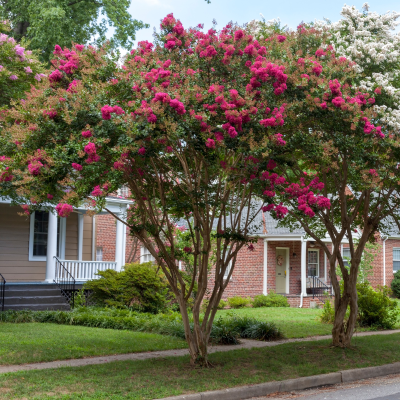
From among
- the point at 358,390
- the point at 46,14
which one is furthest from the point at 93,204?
the point at 46,14

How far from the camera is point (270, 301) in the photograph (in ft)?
70.3

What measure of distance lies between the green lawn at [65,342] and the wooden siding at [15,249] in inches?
204

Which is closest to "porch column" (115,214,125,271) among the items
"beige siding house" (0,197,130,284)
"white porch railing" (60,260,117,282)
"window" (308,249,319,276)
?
"beige siding house" (0,197,130,284)

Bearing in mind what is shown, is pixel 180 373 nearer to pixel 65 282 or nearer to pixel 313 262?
pixel 65 282

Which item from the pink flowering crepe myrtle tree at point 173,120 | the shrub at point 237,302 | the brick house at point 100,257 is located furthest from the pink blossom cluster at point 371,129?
the shrub at point 237,302

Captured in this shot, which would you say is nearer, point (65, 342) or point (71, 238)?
point (65, 342)

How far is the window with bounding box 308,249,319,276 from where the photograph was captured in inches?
1028

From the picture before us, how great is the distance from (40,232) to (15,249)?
113cm

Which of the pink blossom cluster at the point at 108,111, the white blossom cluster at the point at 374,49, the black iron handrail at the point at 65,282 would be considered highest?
the white blossom cluster at the point at 374,49

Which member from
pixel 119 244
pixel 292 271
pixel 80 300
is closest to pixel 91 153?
pixel 80 300

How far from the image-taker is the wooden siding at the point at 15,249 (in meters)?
18.1

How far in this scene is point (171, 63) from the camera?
895 centimetres

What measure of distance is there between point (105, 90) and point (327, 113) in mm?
3570

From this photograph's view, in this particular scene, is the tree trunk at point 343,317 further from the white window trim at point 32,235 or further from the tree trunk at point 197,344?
the white window trim at point 32,235
